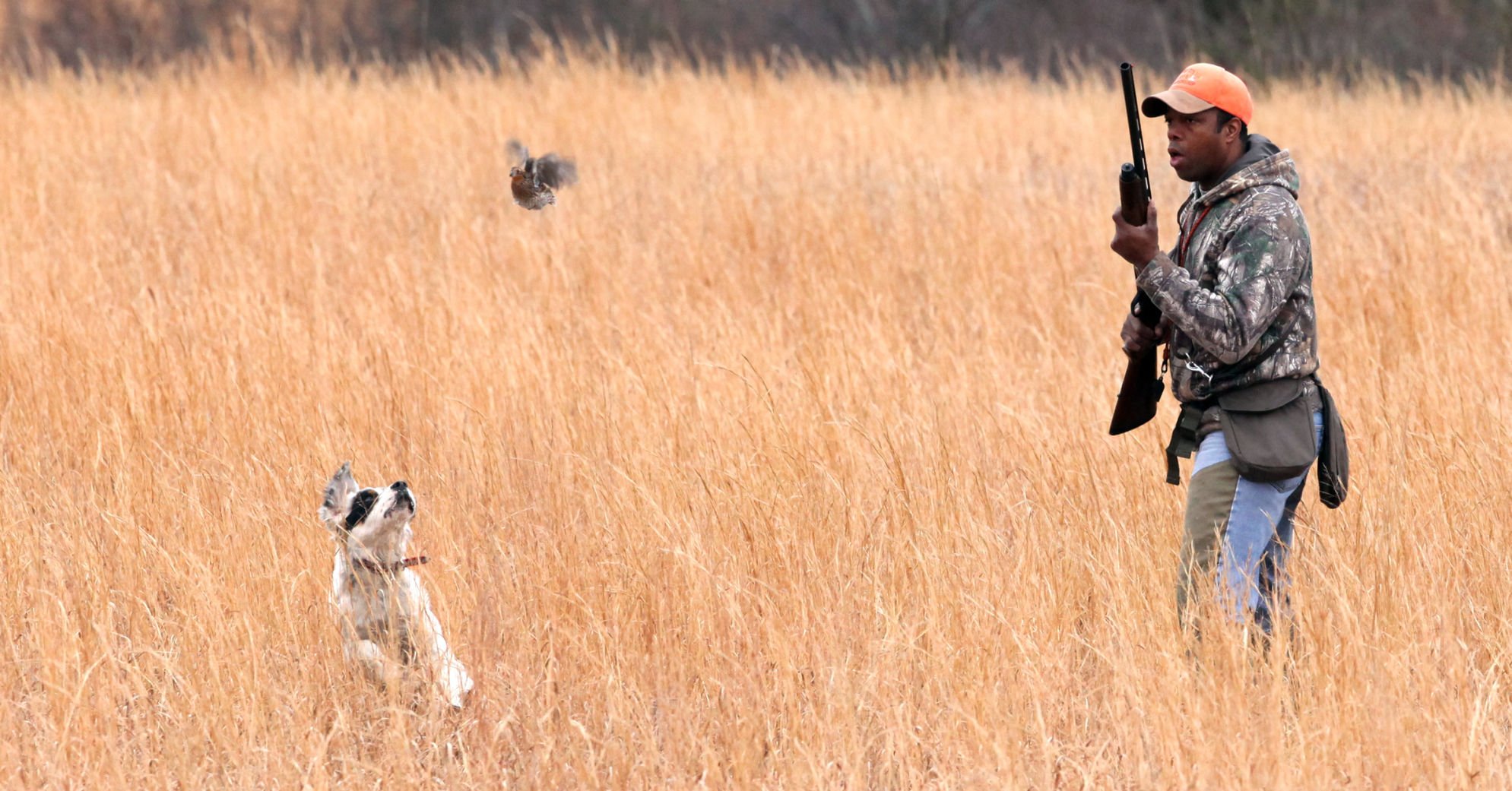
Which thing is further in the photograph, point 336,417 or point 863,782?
point 336,417

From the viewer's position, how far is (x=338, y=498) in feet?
11.5

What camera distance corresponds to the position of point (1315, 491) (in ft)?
15.4

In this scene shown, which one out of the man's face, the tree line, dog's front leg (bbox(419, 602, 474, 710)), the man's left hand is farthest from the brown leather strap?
the tree line

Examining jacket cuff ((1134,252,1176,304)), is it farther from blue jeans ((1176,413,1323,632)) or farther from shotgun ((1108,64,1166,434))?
blue jeans ((1176,413,1323,632))

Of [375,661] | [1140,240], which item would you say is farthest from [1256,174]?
[375,661]

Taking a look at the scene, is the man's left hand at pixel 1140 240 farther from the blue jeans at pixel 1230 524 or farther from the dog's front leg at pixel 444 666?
the dog's front leg at pixel 444 666

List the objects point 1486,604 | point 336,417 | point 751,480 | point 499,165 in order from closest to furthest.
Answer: point 1486,604 → point 751,480 → point 336,417 → point 499,165

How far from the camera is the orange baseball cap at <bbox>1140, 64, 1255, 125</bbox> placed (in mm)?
3338

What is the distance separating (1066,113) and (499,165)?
4681 millimetres

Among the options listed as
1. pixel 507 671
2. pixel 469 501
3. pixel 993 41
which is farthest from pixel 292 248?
pixel 993 41

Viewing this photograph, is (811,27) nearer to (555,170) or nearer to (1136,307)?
(555,170)

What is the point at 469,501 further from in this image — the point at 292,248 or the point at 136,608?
the point at 292,248

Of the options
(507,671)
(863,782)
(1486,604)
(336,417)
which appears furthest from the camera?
(336,417)

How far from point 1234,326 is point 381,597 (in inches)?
80.6
